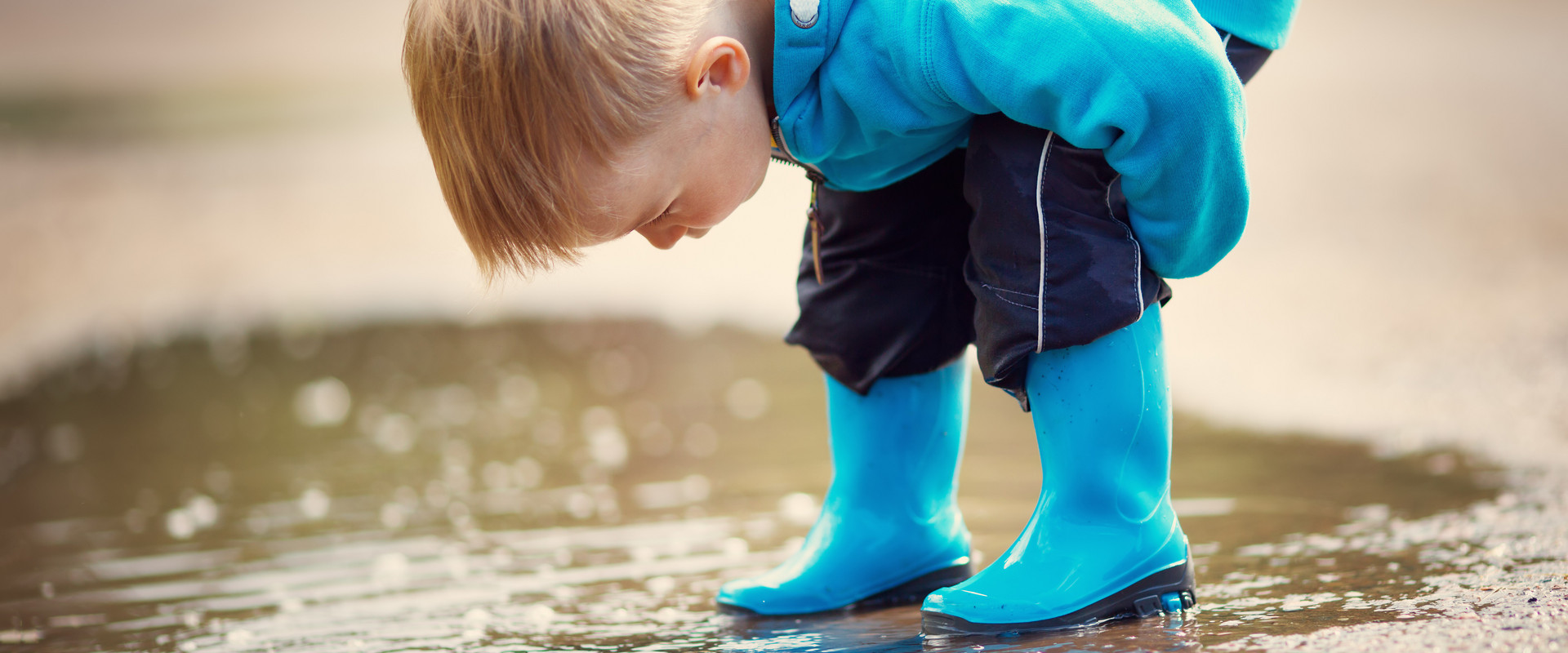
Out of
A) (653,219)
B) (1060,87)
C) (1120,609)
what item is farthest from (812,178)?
(1120,609)

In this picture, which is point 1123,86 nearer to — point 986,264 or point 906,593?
point 986,264

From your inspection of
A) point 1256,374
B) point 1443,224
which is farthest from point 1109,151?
point 1443,224

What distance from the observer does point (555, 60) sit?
92 cm

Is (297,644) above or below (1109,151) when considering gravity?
below

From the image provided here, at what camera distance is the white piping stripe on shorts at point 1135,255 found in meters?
0.99

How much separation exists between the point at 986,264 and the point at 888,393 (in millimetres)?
226

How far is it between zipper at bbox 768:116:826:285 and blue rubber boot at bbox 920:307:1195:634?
251mm

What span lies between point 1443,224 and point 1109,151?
115 inches

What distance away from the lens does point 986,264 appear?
1018mm

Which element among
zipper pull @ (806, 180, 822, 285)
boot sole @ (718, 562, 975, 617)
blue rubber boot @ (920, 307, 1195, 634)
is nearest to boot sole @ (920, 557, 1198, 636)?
blue rubber boot @ (920, 307, 1195, 634)

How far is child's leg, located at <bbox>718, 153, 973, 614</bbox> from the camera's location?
1.18 metres

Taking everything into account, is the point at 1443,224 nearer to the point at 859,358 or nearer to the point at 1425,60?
the point at 859,358

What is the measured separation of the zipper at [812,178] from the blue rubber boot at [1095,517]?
251 mm

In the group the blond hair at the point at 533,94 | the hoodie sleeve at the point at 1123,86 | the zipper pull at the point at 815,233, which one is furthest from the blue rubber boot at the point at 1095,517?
the blond hair at the point at 533,94
